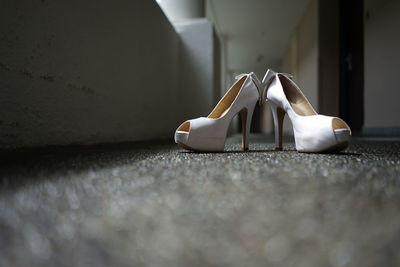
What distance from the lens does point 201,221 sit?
22 cm

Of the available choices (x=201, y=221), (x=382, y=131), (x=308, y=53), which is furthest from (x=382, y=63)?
(x=201, y=221)

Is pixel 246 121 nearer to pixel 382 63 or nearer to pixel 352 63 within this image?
pixel 382 63

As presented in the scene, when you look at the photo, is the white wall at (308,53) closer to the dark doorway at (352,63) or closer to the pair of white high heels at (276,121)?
the dark doorway at (352,63)

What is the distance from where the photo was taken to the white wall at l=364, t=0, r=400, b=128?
6.83 feet

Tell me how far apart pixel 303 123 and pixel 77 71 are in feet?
2.56

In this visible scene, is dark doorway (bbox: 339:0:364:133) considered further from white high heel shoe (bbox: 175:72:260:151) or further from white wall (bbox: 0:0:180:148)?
white high heel shoe (bbox: 175:72:260:151)

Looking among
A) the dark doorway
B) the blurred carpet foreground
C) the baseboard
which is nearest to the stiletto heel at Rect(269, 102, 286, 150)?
the blurred carpet foreground

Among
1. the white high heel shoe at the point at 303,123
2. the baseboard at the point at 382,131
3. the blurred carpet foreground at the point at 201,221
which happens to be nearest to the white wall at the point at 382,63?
the baseboard at the point at 382,131

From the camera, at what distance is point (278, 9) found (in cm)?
392

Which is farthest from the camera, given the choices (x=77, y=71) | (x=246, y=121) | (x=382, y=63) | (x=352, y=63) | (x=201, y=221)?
(x=352, y=63)

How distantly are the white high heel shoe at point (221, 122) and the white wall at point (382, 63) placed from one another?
1936 millimetres

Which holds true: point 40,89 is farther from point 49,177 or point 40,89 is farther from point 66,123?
point 49,177

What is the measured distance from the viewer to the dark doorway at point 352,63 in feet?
9.73

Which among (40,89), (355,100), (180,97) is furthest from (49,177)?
(355,100)
